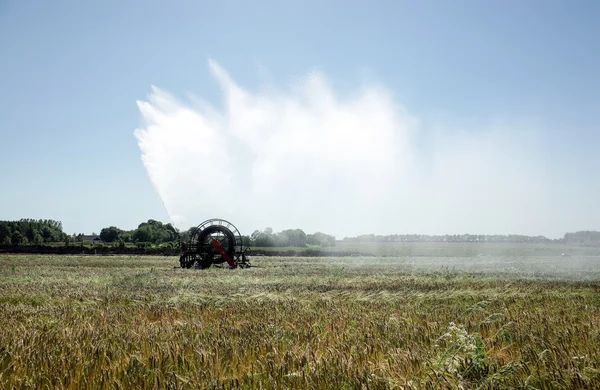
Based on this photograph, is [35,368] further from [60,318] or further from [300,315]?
[300,315]

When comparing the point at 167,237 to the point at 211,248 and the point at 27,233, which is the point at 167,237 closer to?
the point at 27,233

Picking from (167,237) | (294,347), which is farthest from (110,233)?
(294,347)

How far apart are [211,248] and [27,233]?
442ft

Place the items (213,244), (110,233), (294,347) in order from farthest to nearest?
1. (110,233)
2. (213,244)
3. (294,347)

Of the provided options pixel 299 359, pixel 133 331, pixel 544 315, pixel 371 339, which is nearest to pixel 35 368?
pixel 133 331

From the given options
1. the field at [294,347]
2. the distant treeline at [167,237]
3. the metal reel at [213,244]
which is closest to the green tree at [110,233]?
the distant treeline at [167,237]

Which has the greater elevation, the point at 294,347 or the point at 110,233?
the point at 110,233

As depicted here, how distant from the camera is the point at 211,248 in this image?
39.1 metres

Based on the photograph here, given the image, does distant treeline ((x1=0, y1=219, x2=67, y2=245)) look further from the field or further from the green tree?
the field

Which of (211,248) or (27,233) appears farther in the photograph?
(27,233)

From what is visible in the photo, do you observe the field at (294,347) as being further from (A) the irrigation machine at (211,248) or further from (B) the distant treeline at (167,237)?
(B) the distant treeline at (167,237)

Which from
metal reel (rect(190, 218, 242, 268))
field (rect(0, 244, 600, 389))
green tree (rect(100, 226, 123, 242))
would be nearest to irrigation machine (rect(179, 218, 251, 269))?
metal reel (rect(190, 218, 242, 268))

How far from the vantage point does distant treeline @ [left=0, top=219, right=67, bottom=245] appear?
133 m

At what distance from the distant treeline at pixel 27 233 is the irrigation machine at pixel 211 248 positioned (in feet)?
339
